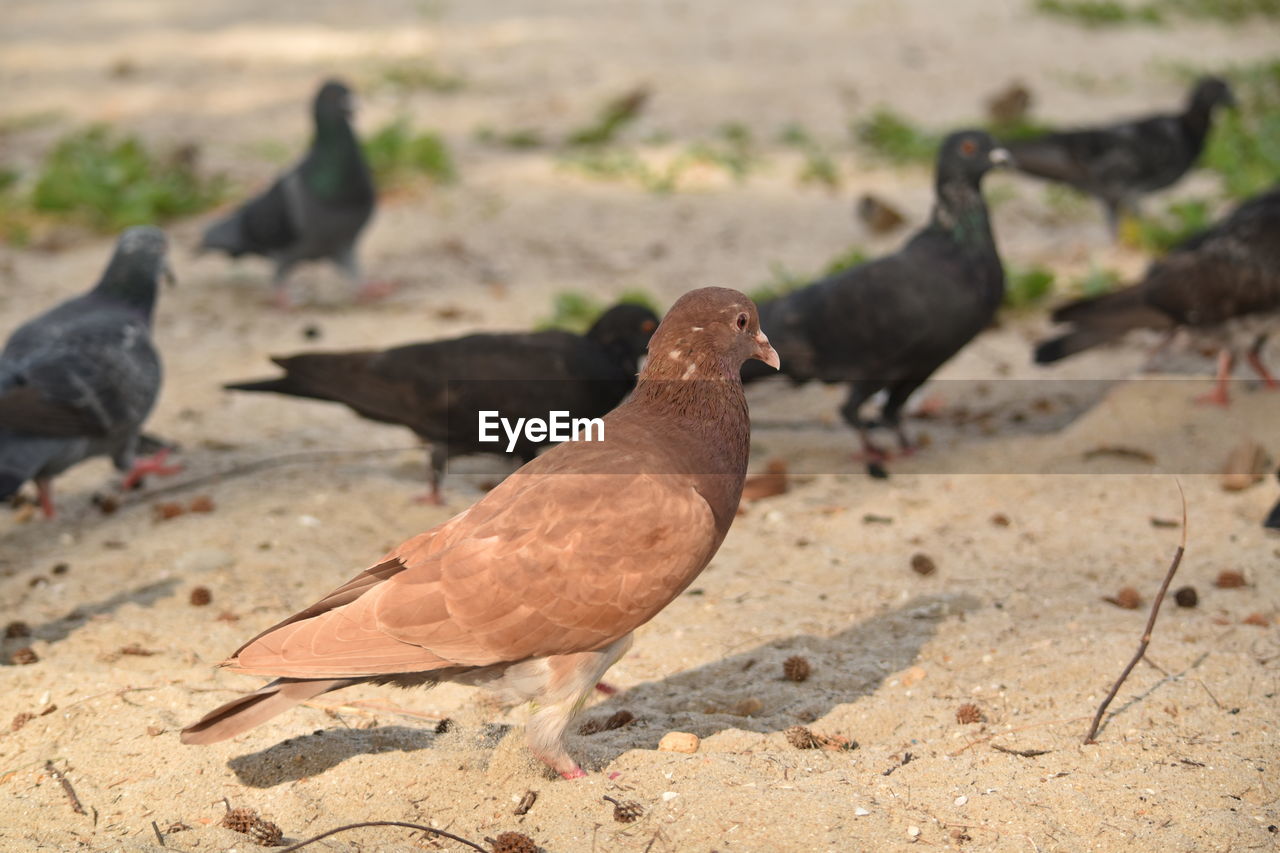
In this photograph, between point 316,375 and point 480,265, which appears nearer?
point 316,375

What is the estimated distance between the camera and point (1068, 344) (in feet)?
19.2

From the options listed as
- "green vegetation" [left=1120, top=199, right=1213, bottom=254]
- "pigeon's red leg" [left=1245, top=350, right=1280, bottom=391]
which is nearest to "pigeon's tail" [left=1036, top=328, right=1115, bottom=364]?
"pigeon's red leg" [left=1245, top=350, right=1280, bottom=391]

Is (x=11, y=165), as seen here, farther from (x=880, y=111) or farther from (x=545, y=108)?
(x=880, y=111)

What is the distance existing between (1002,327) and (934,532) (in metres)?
2.52

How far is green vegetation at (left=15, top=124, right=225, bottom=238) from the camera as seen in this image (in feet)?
27.0

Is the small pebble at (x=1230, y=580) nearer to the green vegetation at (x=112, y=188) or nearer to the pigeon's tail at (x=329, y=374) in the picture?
the pigeon's tail at (x=329, y=374)

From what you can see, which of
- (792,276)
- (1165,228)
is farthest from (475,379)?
(1165,228)

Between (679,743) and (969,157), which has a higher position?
(969,157)

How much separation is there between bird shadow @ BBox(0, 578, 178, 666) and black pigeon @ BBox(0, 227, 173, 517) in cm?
61

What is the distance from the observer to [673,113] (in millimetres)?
10438

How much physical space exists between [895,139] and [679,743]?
23.3 ft

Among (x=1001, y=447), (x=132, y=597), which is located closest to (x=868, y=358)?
(x=1001, y=447)

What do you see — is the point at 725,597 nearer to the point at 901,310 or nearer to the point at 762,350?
the point at 762,350

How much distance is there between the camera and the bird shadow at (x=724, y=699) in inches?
129
